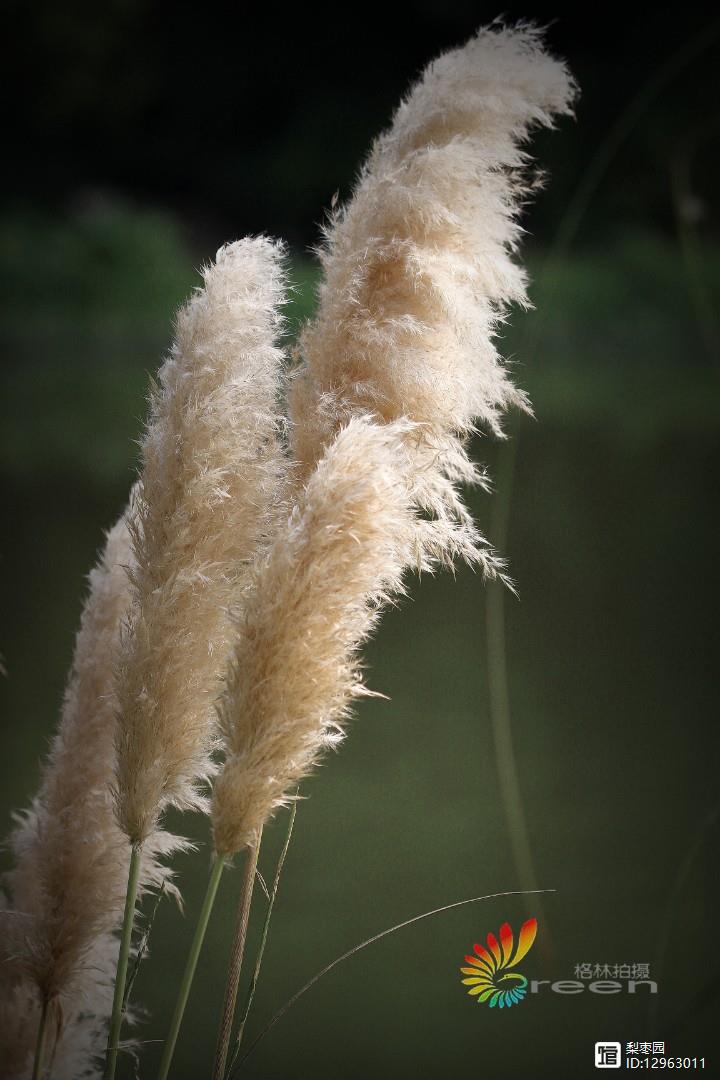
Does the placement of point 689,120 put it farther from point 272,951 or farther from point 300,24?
point 272,951

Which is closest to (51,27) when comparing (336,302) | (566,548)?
(566,548)

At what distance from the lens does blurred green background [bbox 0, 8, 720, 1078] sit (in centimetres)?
164

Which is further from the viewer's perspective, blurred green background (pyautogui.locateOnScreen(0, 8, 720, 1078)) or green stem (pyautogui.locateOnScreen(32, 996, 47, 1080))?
blurred green background (pyautogui.locateOnScreen(0, 8, 720, 1078))

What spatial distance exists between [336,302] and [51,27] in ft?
7.20

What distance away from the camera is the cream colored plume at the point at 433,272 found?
0.74 metres

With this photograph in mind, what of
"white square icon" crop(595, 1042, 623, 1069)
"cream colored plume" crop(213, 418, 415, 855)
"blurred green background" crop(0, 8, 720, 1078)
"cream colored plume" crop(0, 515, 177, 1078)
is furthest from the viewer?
"blurred green background" crop(0, 8, 720, 1078)

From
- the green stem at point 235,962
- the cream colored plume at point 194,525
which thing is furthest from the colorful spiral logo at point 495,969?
the cream colored plume at point 194,525

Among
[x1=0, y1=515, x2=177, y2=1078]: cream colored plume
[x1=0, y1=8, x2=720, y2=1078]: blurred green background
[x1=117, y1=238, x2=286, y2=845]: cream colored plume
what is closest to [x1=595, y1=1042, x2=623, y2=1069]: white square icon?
[x1=0, y1=8, x2=720, y2=1078]: blurred green background

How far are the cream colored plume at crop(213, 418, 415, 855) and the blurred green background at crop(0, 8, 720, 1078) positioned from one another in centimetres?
59

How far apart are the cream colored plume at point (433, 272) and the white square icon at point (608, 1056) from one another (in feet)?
3.20

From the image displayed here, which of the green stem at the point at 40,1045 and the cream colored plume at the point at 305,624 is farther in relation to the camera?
the green stem at the point at 40,1045

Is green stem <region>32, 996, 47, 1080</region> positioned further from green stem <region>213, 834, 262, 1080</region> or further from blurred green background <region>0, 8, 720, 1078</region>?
blurred green background <region>0, 8, 720, 1078</region>

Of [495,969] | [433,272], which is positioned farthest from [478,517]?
[433,272]

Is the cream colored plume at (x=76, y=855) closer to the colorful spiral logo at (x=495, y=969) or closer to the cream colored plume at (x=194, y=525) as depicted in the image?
the cream colored plume at (x=194, y=525)
